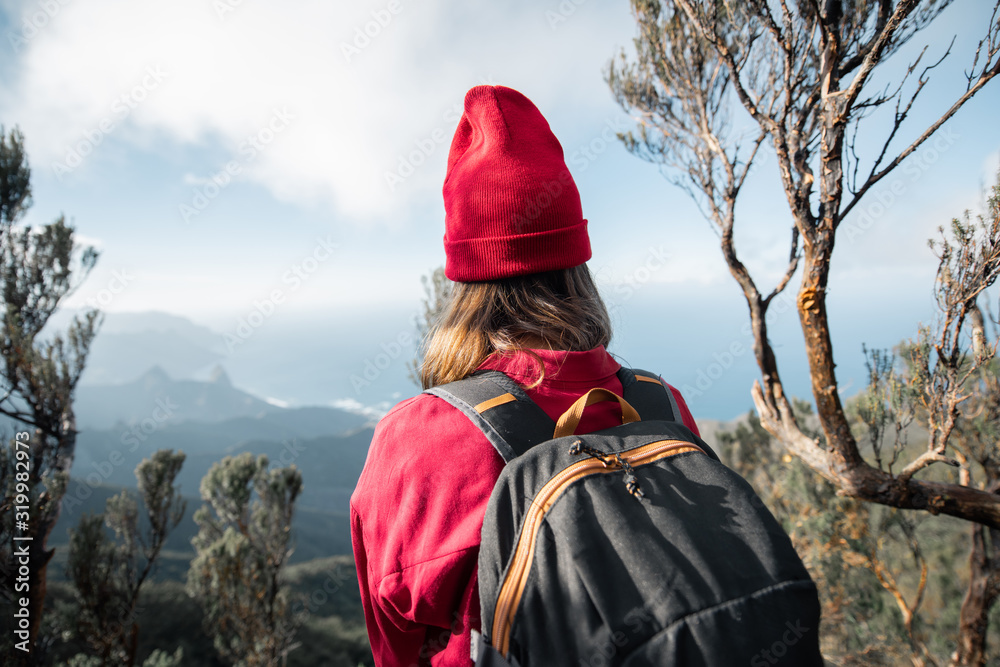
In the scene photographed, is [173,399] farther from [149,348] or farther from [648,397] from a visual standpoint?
[648,397]

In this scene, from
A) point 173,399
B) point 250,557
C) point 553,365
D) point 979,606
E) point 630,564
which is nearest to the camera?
point 630,564

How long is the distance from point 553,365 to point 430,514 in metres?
0.41

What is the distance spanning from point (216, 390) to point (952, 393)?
117 m

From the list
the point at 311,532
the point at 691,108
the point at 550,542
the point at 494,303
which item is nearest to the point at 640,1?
the point at 691,108

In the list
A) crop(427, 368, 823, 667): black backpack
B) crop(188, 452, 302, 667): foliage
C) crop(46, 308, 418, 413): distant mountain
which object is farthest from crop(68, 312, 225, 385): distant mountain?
crop(427, 368, 823, 667): black backpack

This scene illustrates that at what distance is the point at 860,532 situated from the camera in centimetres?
762

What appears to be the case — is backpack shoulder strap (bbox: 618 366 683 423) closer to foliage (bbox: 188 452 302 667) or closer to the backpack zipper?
the backpack zipper

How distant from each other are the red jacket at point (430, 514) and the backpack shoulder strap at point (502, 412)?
24mm

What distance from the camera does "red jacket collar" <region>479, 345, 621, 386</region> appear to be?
39.2 inches

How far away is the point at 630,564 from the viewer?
0.69m

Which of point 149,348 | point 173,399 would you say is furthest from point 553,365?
point 149,348

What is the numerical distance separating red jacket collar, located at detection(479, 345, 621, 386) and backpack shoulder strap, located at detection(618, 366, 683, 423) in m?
0.13

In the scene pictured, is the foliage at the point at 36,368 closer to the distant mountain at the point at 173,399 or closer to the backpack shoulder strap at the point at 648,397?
the backpack shoulder strap at the point at 648,397

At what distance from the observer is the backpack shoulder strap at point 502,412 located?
0.86 metres
